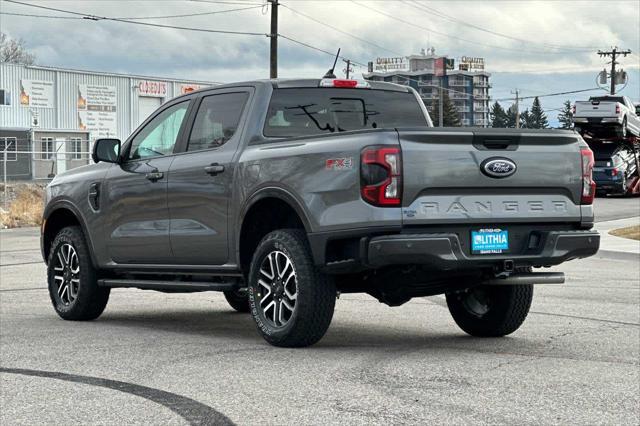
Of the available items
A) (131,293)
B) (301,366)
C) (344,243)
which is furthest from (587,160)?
(131,293)

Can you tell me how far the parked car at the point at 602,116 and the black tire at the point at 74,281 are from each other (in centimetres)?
3592

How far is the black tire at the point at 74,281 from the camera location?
10203 mm

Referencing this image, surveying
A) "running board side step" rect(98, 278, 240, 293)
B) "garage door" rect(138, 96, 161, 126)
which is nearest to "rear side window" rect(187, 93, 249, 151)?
"running board side step" rect(98, 278, 240, 293)

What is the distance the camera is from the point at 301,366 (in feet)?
24.6

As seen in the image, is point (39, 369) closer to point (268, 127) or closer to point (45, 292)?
point (268, 127)

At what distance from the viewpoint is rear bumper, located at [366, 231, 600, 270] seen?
7.50 metres

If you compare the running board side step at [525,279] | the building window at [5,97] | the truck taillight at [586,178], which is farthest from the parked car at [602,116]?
the running board side step at [525,279]

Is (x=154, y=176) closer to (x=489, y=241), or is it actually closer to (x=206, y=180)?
(x=206, y=180)

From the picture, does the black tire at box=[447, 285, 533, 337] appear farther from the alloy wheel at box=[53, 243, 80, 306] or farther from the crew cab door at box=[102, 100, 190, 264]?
the alloy wheel at box=[53, 243, 80, 306]

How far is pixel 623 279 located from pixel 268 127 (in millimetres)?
7476

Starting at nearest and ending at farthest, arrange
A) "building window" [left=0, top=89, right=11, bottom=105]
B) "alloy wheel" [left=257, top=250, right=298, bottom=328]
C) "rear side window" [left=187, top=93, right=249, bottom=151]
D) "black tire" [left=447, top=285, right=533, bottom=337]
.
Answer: "alloy wheel" [left=257, top=250, right=298, bottom=328]
"black tire" [left=447, top=285, right=533, bottom=337]
"rear side window" [left=187, top=93, right=249, bottom=151]
"building window" [left=0, top=89, right=11, bottom=105]

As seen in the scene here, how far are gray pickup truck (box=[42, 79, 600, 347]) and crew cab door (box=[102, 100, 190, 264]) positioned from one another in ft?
0.05

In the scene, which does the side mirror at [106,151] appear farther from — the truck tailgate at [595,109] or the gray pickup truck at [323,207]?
the truck tailgate at [595,109]

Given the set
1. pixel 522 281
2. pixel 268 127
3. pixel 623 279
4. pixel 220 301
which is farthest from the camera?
pixel 623 279
